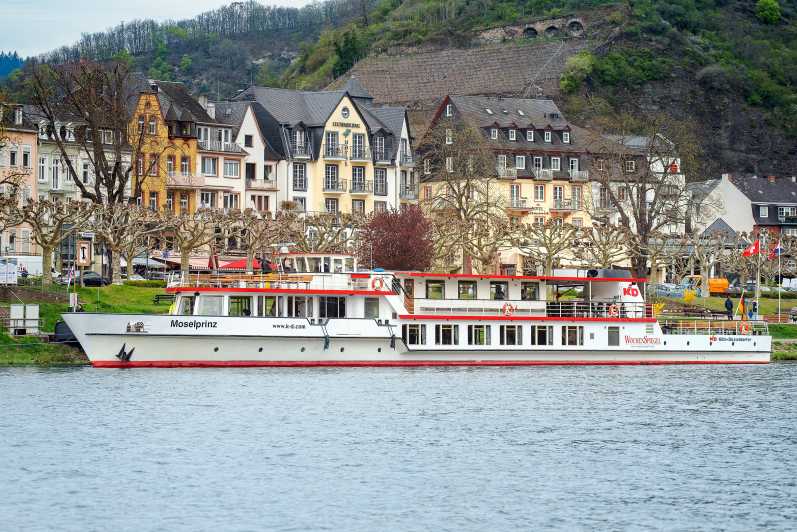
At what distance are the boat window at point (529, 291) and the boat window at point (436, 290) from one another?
3.86m

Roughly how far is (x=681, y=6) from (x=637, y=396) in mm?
123874

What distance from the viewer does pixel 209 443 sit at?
46.1 metres

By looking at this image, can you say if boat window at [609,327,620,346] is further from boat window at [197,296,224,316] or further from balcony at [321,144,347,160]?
balcony at [321,144,347,160]

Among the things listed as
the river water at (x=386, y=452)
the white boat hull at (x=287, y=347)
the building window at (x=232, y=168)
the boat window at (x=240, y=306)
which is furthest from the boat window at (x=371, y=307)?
the building window at (x=232, y=168)

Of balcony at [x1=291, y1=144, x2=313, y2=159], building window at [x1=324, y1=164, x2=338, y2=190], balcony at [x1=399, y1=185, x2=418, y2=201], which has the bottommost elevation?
balcony at [x1=399, y1=185, x2=418, y2=201]

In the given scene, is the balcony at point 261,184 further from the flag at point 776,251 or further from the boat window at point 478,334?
the boat window at point 478,334

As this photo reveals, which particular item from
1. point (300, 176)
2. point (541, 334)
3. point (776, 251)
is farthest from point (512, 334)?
point (300, 176)

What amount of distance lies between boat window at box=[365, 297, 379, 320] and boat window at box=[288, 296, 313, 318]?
249 centimetres

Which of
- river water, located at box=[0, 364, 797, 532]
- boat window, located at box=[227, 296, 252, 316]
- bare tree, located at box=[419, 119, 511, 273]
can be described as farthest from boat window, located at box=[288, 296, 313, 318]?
bare tree, located at box=[419, 119, 511, 273]

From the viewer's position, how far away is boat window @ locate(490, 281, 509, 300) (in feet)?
233

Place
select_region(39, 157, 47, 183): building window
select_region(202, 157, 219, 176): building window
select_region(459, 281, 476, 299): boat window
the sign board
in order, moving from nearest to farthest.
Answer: select_region(459, 281, 476, 299): boat window
the sign board
select_region(39, 157, 47, 183): building window
select_region(202, 157, 219, 176): building window

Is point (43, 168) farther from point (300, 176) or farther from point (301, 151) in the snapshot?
point (301, 151)

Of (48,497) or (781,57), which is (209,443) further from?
(781,57)

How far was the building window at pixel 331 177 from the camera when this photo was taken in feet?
365
